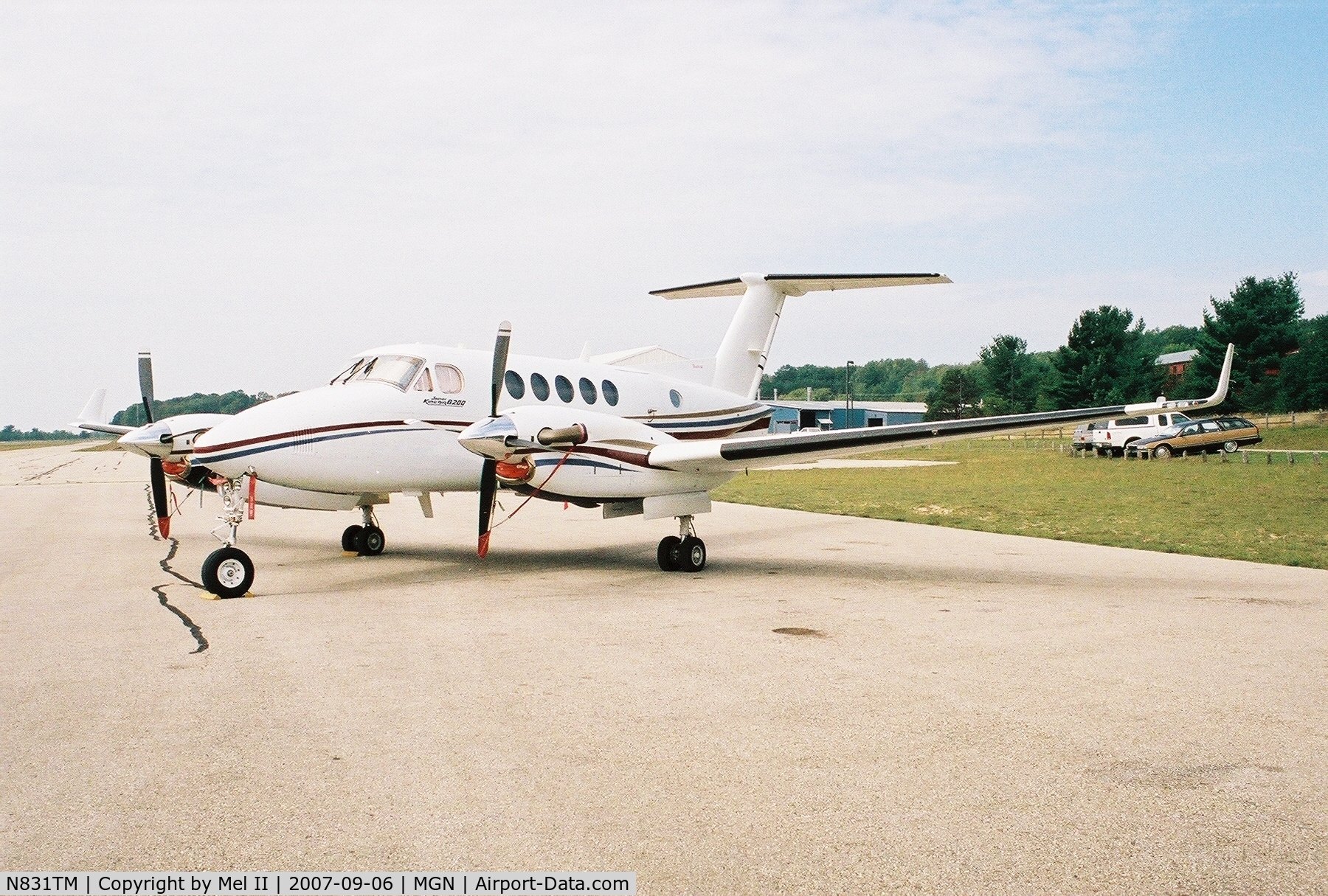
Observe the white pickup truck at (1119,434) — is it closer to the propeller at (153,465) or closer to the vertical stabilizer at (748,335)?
the vertical stabilizer at (748,335)

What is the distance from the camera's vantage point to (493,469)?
12633 millimetres

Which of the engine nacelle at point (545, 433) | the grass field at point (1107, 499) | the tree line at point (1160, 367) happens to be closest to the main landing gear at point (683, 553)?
the engine nacelle at point (545, 433)

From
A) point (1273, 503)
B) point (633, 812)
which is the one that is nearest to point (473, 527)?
point (633, 812)

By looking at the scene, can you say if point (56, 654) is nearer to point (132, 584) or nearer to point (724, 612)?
point (132, 584)

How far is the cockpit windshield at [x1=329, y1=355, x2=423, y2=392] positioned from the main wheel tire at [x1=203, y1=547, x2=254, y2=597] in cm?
334

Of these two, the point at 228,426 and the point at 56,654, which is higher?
the point at 228,426

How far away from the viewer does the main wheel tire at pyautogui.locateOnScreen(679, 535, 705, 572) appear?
44.9 feet

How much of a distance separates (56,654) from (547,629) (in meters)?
4.05

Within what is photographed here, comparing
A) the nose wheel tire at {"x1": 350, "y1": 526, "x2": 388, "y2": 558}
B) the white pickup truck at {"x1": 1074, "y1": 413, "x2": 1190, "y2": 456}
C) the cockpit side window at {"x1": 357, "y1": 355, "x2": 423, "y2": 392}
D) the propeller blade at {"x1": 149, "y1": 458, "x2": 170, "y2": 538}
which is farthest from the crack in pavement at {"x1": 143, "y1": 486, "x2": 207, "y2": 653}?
the white pickup truck at {"x1": 1074, "y1": 413, "x2": 1190, "y2": 456}

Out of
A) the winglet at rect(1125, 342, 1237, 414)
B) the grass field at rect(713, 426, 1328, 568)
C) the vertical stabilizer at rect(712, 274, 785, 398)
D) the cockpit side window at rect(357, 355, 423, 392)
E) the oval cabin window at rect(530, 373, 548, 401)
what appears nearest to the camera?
the winglet at rect(1125, 342, 1237, 414)

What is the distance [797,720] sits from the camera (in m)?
6.16

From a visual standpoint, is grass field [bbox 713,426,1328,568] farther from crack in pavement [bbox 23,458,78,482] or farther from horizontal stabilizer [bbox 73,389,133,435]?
crack in pavement [bbox 23,458,78,482]

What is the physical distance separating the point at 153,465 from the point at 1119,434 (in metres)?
42.8
